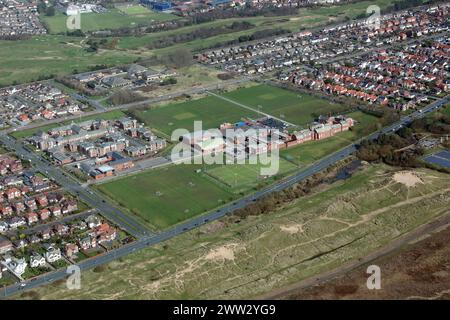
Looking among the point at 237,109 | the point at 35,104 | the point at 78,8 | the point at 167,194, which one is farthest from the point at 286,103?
the point at 78,8

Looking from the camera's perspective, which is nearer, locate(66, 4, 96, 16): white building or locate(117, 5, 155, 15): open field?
locate(66, 4, 96, 16): white building

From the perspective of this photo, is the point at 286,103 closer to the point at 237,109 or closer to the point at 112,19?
the point at 237,109

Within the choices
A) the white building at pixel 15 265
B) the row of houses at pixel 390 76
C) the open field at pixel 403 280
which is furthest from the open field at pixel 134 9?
the open field at pixel 403 280

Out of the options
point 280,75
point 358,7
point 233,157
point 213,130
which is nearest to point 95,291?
point 233,157

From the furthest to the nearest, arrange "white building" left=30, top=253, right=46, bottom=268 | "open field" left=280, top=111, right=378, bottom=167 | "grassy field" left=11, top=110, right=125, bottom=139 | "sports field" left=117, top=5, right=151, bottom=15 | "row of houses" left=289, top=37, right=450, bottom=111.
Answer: "sports field" left=117, top=5, right=151, bottom=15 < "row of houses" left=289, top=37, right=450, bottom=111 < "grassy field" left=11, top=110, right=125, bottom=139 < "open field" left=280, top=111, right=378, bottom=167 < "white building" left=30, top=253, right=46, bottom=268

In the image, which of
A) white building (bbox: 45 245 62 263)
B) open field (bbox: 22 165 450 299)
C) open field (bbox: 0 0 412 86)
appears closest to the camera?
open field (bbox: 22 165 450 299)

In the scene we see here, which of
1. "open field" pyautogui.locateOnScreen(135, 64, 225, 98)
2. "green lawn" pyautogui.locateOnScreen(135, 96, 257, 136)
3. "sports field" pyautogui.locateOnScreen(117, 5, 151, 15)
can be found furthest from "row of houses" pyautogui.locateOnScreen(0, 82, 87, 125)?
"sports field" pyautogui.locateOnScreen(117, 5, 151, 15)

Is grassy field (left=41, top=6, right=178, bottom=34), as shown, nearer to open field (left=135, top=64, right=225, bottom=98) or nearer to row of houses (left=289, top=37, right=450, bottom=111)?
open field (left=135, top=64, right=225, bottom=98)
